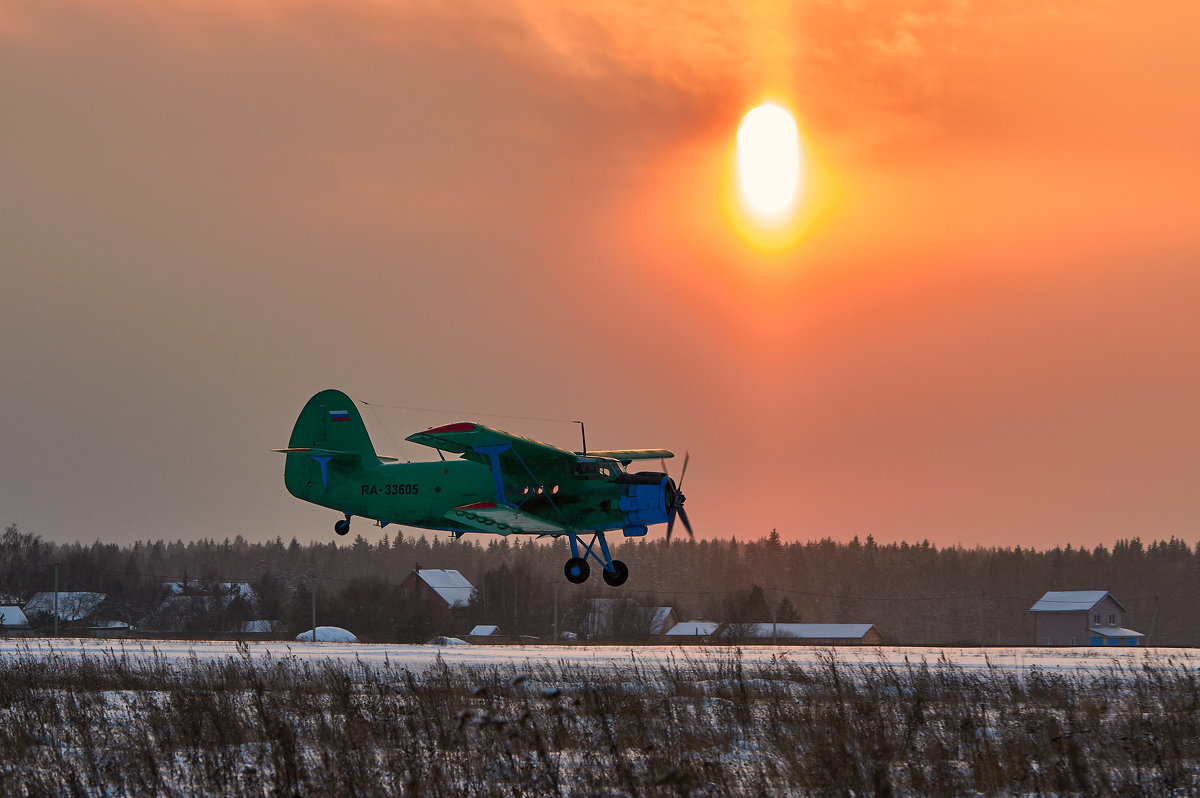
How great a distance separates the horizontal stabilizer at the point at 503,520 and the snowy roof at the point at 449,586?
355 ft

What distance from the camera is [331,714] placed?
19.3m

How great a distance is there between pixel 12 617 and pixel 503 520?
11454 centimetres

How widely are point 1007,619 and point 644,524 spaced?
536ft

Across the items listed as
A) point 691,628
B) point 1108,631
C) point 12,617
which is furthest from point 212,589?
point 1108,631

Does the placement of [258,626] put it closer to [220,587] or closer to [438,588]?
[220,587]

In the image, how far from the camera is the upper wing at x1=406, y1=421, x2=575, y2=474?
3181 cm

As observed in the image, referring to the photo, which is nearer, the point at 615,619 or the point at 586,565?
the point at 586,565

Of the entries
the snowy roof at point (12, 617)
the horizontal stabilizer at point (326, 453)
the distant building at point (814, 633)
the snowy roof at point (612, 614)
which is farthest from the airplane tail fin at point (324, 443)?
the snowy roof at point (12, 617)

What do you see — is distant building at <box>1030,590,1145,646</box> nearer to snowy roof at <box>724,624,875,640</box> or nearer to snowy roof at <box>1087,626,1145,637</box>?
snowy roof at <box>1087,626,1145,637</box>

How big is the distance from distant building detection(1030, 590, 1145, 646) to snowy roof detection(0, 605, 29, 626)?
352 ft

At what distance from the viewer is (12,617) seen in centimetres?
13100

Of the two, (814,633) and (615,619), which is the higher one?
(615,619)

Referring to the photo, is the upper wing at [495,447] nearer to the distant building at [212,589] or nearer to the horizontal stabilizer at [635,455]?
the horizontal stabilizer at [635,455]

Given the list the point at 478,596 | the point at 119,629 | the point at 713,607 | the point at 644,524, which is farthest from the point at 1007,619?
the point at 644,524
